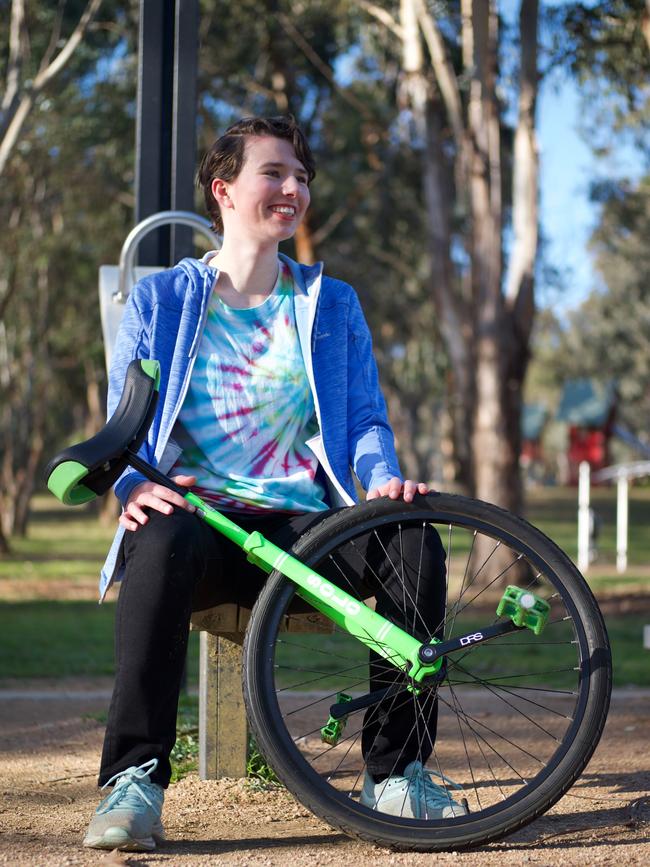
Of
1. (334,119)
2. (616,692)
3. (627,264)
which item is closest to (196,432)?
(616,692)

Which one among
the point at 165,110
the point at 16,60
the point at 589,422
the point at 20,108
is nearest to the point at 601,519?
the point at 20,108

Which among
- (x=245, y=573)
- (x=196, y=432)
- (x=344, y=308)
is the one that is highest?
(x=344, y=308)

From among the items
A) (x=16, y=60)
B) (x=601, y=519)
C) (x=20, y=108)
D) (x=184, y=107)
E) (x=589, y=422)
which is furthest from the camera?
(x=589, y=422)

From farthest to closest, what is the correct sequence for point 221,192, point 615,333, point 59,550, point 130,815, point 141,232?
point 615,333 → point 59,550 → point 141,232 → point 221,192 → point 130,815

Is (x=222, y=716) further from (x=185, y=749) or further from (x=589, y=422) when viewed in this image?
(x=589, y=422)

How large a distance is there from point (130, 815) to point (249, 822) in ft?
1.64

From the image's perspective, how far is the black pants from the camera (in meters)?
2.66

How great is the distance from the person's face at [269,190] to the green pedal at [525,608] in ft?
3.63

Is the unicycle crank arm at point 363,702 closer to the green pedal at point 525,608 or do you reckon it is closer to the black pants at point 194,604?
the black pants at point 194,604

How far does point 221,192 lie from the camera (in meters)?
3.26

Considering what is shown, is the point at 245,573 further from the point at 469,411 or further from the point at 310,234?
the point at 310,234

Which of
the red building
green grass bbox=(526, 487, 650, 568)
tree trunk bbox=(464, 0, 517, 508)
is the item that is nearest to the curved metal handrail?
tree trunk bbox=(464, 0, 517, 508)

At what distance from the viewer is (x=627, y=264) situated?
47781 millimetres

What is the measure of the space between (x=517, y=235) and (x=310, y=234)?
7.56 metres
